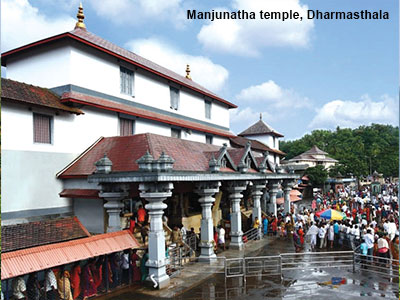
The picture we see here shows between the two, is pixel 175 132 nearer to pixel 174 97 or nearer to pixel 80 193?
pixel 174 97

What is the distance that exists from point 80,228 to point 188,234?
23.0ft

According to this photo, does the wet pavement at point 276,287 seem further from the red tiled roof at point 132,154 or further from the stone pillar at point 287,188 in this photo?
the stone pillar at point 287,188

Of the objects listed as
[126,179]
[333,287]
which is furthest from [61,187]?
[333,287]

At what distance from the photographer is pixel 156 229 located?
13227 millimetres

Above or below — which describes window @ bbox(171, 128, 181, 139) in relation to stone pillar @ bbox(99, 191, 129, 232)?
above

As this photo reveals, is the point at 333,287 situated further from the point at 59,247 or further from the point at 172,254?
the point at 59,247

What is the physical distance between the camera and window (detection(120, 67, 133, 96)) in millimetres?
21250

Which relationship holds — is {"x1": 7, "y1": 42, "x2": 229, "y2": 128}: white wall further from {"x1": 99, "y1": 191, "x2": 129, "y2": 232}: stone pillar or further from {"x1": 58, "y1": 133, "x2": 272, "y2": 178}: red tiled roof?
{"x1": 99, "y1": 191, "x2": 129, "y2": 232}: stone pillar

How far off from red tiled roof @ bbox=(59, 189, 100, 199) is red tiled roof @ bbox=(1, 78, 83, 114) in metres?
4.05

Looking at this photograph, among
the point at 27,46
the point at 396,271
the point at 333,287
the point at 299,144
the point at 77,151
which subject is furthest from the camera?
the point at 299,144

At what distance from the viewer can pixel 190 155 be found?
17.9 meters

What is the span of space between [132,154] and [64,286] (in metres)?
6.55

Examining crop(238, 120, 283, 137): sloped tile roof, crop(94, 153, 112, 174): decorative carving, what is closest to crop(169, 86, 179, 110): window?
crop(94, 153, 112, 174): decorative carving

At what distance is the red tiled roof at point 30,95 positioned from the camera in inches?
564
